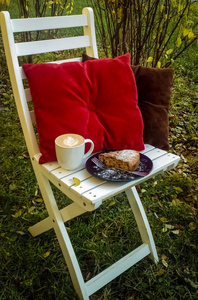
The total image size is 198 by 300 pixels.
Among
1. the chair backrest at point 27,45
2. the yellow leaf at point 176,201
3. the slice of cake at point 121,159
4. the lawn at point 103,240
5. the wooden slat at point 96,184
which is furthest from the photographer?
the yellow leaf at point 176,201

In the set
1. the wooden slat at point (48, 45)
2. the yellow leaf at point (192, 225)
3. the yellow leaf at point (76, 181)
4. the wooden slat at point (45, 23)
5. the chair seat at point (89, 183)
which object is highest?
the wooden slat at point (45, 23)

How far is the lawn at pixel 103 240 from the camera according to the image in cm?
155

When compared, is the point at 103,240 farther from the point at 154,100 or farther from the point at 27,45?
the point at 27,45

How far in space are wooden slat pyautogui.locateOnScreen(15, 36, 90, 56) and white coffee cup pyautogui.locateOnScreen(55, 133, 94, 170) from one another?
52cm

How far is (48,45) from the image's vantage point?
1.54m

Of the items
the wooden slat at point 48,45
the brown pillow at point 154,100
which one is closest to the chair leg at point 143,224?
the brown pillow at point 154,100

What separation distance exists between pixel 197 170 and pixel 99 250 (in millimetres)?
1296

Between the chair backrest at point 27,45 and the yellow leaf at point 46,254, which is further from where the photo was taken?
the yellow leaf at point 46,254

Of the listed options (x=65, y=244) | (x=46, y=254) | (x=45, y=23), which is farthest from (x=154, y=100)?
(x=46, y=254)

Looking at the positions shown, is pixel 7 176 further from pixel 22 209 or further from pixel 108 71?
pixel 108 71

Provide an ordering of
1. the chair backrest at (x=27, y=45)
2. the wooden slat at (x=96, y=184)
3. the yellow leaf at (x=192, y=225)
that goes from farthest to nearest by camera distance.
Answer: the yellow leaf at (x=192, y=225) < the chair backrest at (x=27, y=45) < the wooden slat at (x=96, y=184)

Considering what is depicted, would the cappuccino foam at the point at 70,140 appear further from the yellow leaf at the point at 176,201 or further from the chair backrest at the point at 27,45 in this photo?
the yellow leaf at the point at 176,201

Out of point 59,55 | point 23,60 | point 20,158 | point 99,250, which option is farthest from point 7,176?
point 59,55

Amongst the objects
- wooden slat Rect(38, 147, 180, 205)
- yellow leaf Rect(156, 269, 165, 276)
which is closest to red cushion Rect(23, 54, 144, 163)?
wooden slat Rect(38, 147, 180, 205)
